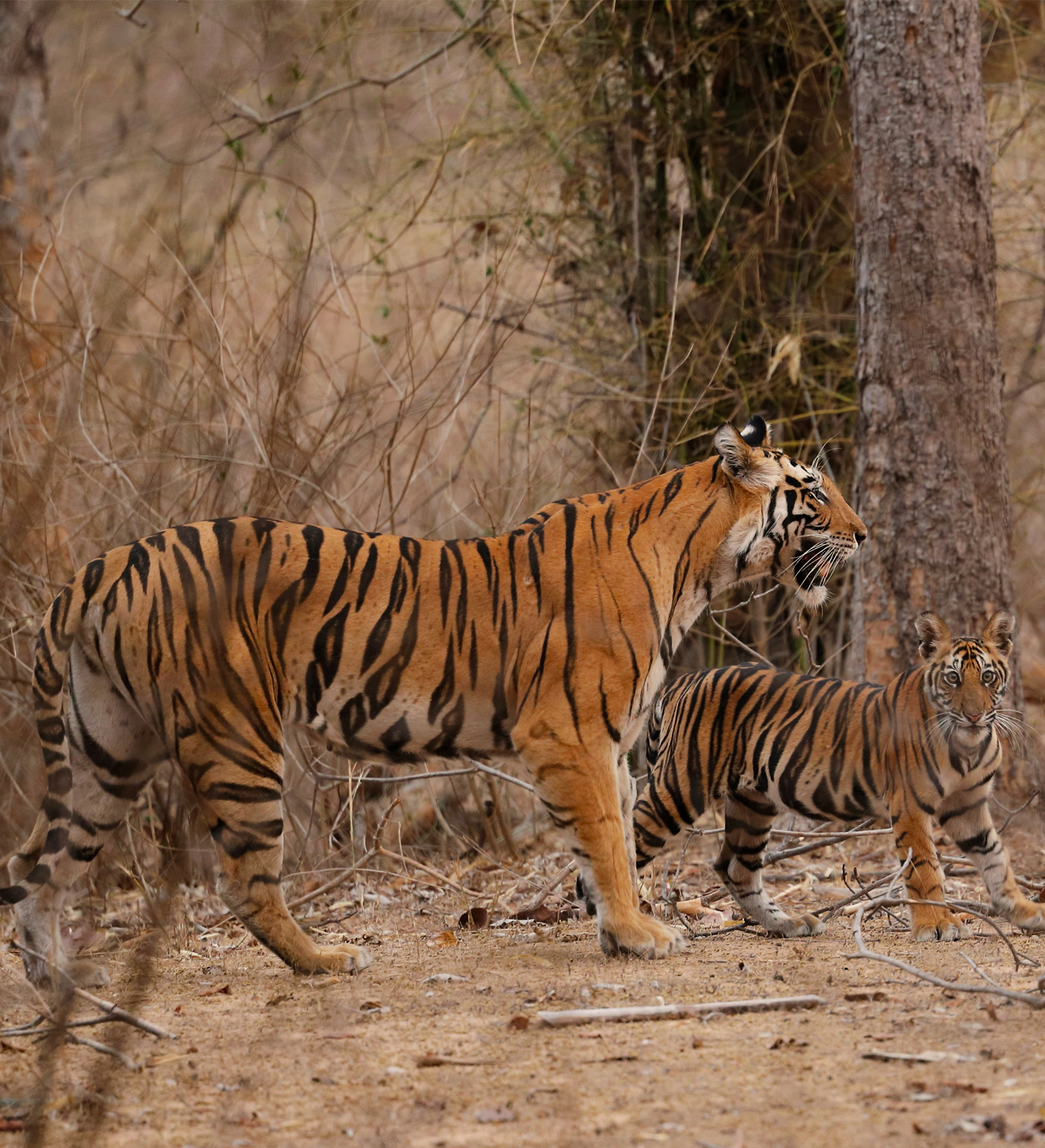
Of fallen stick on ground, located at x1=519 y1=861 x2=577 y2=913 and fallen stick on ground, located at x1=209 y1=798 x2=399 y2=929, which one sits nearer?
fallen stick on ground, located at x1=209 y1=798 x2=399 y2=929

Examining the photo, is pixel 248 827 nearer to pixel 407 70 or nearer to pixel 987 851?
pixel 987 851

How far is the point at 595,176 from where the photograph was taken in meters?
9.64

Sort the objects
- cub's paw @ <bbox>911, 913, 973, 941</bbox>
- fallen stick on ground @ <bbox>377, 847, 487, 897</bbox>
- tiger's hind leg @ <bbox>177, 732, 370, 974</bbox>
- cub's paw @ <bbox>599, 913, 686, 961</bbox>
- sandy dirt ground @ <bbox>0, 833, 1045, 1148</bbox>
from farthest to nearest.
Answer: fallen stick on ground @ <bbox>377, 847, 487, 897</bbox>
cub's paw @ <bbox>911, 913, 973, 941</bbox>
cub's paw @ <bbox>599, 913, 686, 961</bbox>
tiger's hind leg @ <bbox>177, 732, 370, 974</bbox>
sandy dirt ground @ <bbox>0, 833, 1045, 1148</bbox>

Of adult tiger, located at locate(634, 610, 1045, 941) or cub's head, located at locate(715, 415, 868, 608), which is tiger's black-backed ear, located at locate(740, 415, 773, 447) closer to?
cub's head, located at locate(715, 415, 868, 608)

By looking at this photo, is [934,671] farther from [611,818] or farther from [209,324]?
[209,324]

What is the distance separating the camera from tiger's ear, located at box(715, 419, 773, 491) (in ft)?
15.8

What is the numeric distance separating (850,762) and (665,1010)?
188 cm

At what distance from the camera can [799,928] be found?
202 inches

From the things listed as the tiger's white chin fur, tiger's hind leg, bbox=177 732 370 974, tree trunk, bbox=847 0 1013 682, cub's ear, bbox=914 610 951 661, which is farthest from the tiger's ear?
tree trunk, bbox=847 0 1013 682

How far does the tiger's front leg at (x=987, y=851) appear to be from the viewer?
4.92m

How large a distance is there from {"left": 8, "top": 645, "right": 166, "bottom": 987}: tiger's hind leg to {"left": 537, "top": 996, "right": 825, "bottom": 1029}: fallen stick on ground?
1623 mm

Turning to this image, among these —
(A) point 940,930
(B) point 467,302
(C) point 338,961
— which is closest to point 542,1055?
(C) point 338,961

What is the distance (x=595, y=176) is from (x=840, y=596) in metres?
3.42

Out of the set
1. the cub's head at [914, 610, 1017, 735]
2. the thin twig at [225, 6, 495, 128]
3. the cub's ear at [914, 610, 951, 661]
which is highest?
the thin twig at [225, 6, 495, 128]
